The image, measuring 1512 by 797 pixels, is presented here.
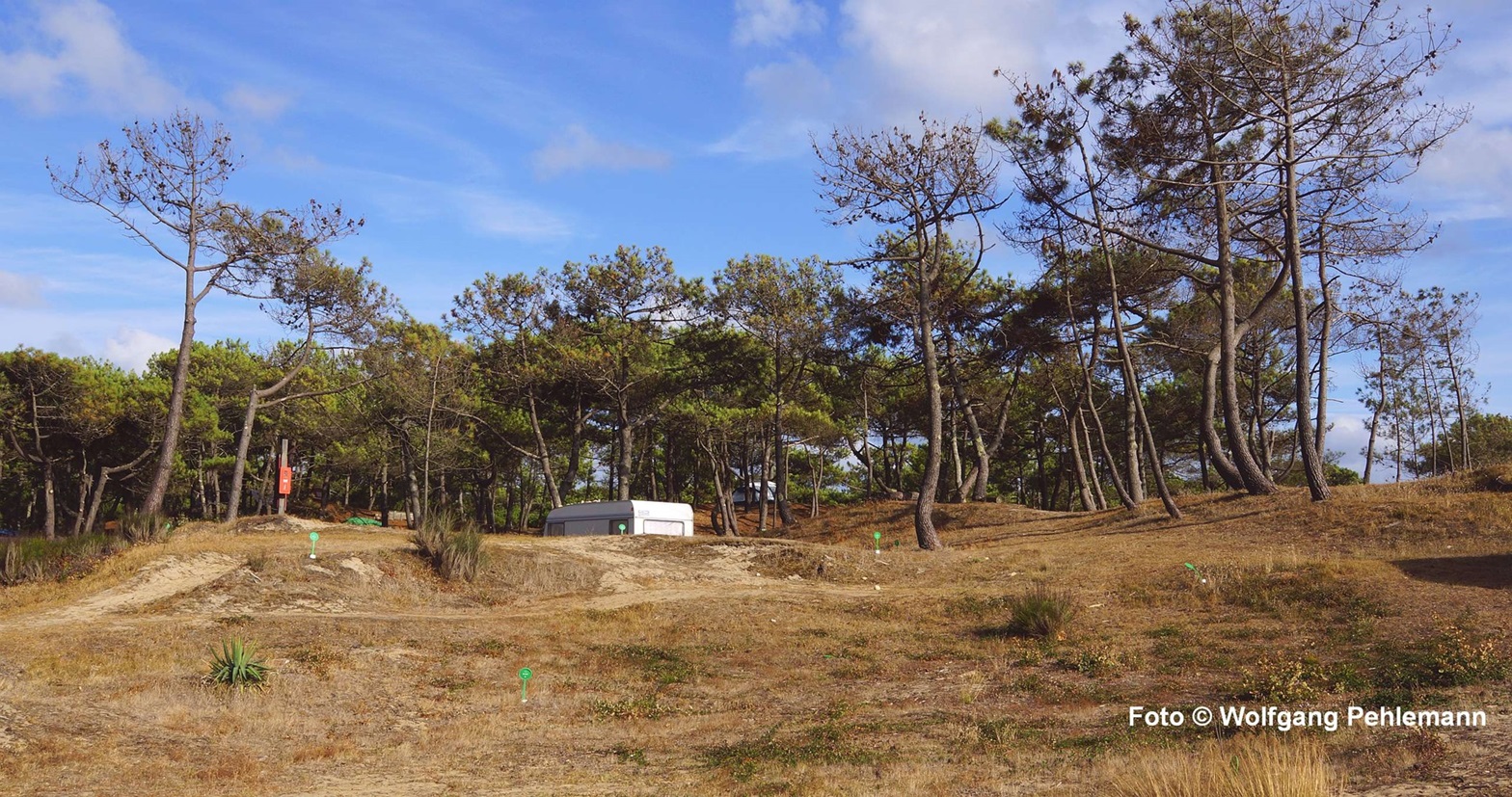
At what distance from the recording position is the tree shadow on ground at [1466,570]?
15.6 m

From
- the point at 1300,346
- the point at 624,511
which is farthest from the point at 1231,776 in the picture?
the point at 624,511

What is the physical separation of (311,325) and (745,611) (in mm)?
22194

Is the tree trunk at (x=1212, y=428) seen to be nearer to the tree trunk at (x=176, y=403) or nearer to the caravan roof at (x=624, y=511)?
the caravan roof at (x=624, y=511)

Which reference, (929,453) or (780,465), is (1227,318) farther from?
(780,465)

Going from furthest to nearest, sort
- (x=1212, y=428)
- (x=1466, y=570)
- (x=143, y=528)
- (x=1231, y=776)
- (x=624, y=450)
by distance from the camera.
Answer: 1. (x=624, y=450)
2. (x=1212, y=428)
3. (x=143, y=528)
4. (x=1466, y=570)
5. (x=1231, y=776)

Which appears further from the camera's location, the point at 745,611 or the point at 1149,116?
the point at 1149,116

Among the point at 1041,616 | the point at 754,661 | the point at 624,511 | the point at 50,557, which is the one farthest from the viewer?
the point at 624,511

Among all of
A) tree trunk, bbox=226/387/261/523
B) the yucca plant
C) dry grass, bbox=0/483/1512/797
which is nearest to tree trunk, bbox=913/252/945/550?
dry grass, bbox=0/483/1512/797

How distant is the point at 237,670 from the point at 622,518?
18053 millimetres

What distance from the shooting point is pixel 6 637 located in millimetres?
14016

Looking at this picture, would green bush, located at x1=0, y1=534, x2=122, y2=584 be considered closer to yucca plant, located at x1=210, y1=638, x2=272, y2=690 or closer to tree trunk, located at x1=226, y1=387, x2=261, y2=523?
tree trunk, located at x1=226, y1=387, x2=261, y2=523

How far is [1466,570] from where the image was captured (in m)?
16.6

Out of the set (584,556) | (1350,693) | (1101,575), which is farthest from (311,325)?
(1350,693)

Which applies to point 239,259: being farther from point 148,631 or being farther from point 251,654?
point 251,654
